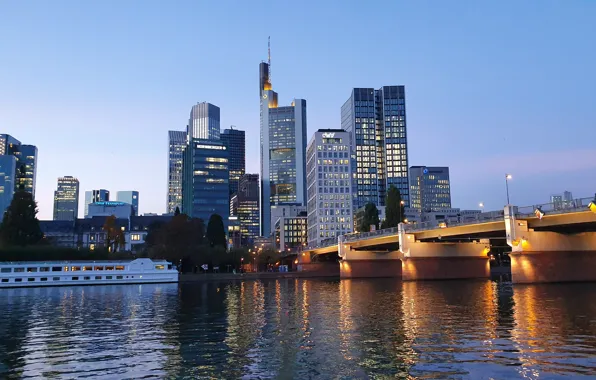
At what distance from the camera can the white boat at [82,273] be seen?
119 m

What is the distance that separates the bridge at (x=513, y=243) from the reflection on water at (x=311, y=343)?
26.2 metres

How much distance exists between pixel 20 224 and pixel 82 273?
35516mm

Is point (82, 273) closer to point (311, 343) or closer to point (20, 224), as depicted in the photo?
point (20, 224)

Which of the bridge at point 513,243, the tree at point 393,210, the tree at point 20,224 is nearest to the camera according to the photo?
the bridge at point 513,243

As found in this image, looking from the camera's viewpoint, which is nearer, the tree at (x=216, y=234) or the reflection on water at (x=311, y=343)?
the reflection on water at (x=311, y=343)

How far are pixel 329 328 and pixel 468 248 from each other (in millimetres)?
85516

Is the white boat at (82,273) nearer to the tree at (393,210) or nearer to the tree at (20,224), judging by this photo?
the tree at (20,224)

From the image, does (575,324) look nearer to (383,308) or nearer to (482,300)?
(383,308)

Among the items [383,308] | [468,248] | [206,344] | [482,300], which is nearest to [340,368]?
[206,344]

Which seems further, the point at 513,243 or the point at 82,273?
the point at 82,273

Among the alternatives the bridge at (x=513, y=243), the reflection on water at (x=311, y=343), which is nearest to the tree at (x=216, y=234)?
the bridge at (x=513, y=243)

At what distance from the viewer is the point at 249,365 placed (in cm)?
2319

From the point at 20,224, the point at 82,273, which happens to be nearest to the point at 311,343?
the point at 82,273

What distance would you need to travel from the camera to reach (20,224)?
5689 inches
